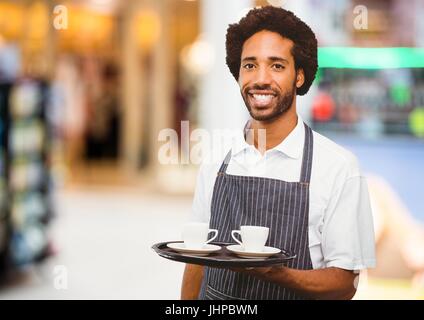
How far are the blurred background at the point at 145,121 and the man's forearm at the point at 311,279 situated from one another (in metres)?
0.23

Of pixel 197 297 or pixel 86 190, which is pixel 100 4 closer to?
pixel 86 190

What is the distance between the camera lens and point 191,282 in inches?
57.9

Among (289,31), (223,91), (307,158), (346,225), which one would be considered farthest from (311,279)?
(223,91)

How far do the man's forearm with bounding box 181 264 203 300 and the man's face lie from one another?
1.16 ft

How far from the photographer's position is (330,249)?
130cm

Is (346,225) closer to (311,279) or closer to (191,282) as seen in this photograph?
(311,279)

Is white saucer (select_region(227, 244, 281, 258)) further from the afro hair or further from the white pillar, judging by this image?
the white pillar

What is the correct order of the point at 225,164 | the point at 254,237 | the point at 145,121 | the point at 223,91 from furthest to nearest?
1. the point at 145,121
2. the point at 223,91
3. the point at 225,164
4. the point at 254,237

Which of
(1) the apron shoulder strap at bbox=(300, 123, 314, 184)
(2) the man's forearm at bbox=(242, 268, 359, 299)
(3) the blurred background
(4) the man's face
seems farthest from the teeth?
(2) the man's forearm at bbox=(242, 268, 359, 299)

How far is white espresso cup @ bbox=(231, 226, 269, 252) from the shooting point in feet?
4.20

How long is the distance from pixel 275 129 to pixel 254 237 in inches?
9.0

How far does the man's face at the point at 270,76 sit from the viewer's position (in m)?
1.34

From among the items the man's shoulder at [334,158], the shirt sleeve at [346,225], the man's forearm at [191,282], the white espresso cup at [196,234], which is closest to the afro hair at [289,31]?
the man's shoulder at [334,158]

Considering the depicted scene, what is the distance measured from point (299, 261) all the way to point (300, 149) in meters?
0.21
